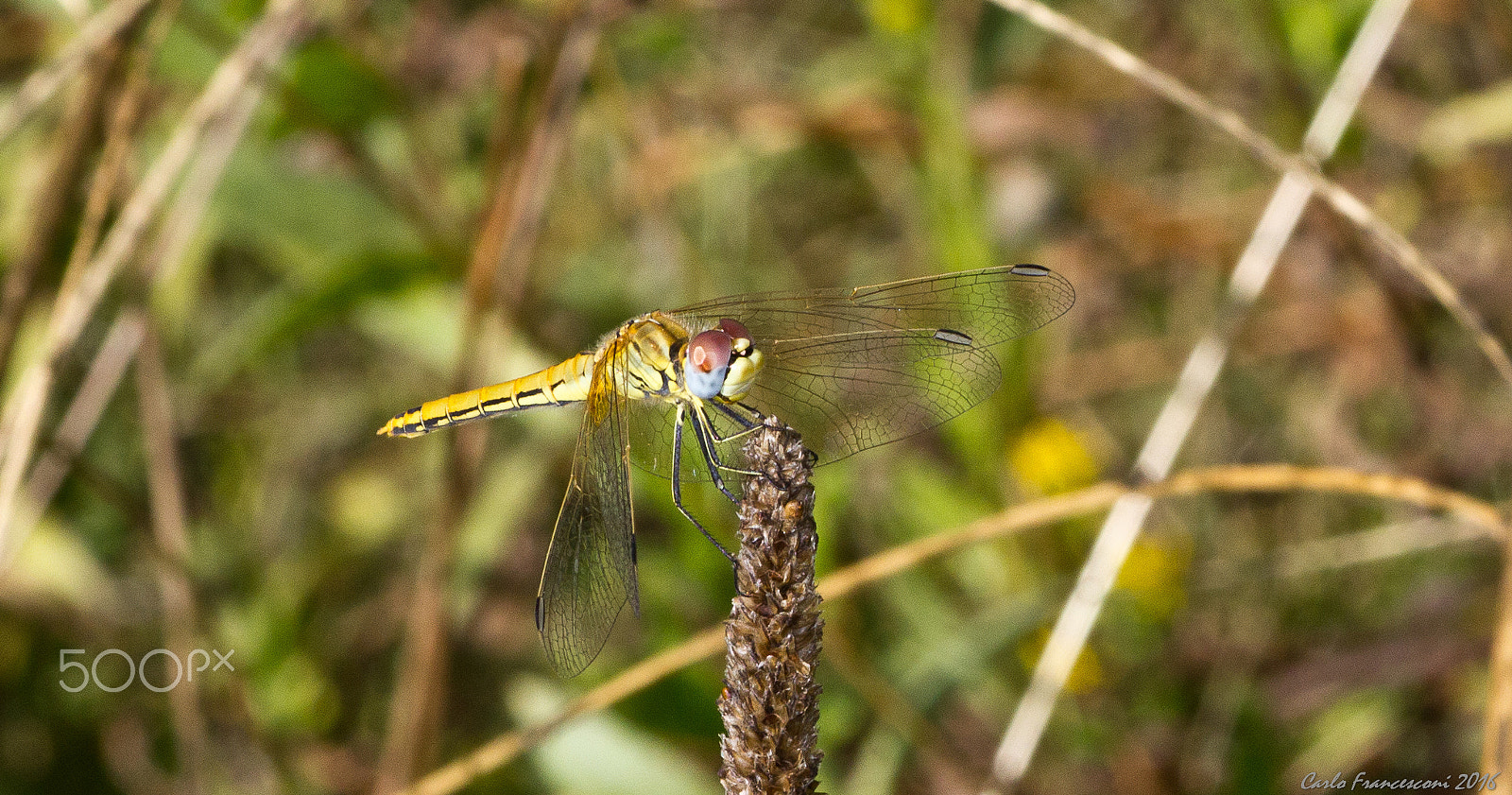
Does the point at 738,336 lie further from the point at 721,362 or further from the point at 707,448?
the point at 707,448

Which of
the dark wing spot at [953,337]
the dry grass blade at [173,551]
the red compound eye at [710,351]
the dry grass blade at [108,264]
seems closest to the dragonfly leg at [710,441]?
the red compound eye at [710,351]

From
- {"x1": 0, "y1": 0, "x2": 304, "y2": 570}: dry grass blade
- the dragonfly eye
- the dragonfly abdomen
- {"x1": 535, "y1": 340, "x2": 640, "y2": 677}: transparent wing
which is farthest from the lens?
the dragonfly abdomen

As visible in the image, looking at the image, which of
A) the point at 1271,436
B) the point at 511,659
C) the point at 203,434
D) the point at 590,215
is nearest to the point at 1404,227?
the point at 1271,436

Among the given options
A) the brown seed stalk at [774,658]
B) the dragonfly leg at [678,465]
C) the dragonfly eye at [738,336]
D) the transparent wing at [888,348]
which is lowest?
the brown seed stalk at [774,658]

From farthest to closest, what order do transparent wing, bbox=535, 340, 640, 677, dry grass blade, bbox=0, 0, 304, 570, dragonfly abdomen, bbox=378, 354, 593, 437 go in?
1. dragonfly abdomen, bbox=378, 354, 593, 437
2. dry grass blade, bbox=0, 0, 304, 570
3. transparent wing, bbox=535, 340, 640, 677

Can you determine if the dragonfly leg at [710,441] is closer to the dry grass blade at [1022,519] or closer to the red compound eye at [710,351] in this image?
the red compound eye at [710,351]

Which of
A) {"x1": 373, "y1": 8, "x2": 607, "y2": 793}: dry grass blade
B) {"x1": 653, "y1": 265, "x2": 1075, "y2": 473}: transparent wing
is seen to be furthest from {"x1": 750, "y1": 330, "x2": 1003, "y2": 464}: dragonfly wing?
{"x1": 373, "y1": 8, "x2": 607, "y2": 793}: dry grass blade

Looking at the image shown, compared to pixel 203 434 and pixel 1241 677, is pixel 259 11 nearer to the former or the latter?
pixel 203 434

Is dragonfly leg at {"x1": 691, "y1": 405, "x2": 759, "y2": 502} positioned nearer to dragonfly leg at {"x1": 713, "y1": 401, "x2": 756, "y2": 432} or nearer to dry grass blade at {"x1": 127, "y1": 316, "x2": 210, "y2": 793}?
dragonfly leg at {"x1": 713, "y1": 401, "x2": 756, "y2": 432}
